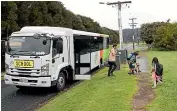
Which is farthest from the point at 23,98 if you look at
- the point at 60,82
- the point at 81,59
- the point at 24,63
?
the point at 81,59

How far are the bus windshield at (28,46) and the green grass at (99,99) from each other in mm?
2161

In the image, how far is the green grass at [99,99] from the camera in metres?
10.2

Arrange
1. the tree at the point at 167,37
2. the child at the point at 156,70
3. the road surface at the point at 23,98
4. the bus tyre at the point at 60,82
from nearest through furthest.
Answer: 1. the road surface at the point at 23,98
2. the child at the point at 156,70
3. the bus tyre at the point at 60,82
4. the tree at the point at 167,37

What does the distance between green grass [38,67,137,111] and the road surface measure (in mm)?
768

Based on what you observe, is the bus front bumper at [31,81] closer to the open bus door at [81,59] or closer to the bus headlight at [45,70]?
the bus headlight at [45,70]

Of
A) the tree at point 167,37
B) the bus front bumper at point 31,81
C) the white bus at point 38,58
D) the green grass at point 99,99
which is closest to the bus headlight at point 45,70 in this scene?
the white bus at point 38,58

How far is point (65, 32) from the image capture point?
15.3m

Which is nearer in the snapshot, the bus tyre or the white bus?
the white bus

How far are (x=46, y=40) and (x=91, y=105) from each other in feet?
13.7

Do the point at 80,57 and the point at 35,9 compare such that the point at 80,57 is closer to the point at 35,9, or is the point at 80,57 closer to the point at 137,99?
the point at 137,99

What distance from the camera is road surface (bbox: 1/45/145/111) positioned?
11605 mm

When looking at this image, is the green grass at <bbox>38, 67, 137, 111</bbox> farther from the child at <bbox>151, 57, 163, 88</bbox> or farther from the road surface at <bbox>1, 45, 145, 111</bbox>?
the child at <bbox>151, 57, 163, 88</bbox>

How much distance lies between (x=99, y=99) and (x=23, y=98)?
11.6ft

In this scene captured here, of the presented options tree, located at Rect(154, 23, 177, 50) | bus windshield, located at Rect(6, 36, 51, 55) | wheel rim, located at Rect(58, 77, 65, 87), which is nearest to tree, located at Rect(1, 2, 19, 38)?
bus windshield, located at Rect(6, 36, 51, 55)
